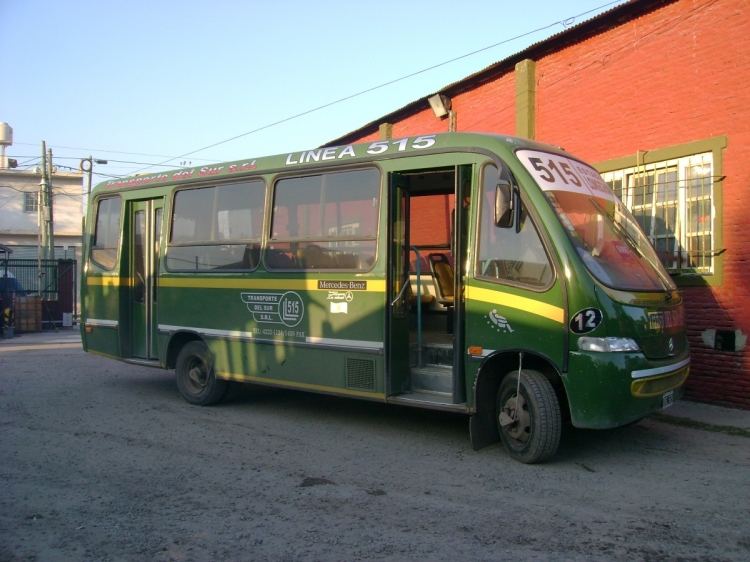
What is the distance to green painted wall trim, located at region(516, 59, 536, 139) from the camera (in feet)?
39.4

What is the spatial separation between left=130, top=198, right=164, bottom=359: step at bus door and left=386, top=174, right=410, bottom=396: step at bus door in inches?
158

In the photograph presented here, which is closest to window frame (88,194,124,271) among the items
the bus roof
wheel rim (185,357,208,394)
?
the bus roof

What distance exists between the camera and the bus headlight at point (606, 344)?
5.58 metres

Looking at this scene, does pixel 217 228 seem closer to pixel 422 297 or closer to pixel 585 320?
pixel 422 297

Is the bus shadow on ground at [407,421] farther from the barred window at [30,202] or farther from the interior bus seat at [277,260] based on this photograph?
the barred window at [30,202]

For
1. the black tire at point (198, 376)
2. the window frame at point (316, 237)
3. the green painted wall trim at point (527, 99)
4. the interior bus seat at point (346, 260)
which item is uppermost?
the green painted wall trim at point (527, 99)

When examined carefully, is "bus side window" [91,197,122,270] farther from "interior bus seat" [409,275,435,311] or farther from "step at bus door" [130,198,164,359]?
"interior bus seat" [409,275,435,311]

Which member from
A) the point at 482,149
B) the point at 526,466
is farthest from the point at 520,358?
the point at 482,149

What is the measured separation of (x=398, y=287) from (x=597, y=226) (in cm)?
201

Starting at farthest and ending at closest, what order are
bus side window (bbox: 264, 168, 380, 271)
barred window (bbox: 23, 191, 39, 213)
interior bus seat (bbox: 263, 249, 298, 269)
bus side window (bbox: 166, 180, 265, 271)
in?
1. barred window (bbox: 23, 191, 39, 213)
2. bus side window (bbox: 166, 180, 265, 271)
3. interior bus seat (bbox: 263, 249, 298, 269)
4. bus side window (bbox: 264, 168, 380, 271)

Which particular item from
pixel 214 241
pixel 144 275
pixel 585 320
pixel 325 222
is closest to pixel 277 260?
pixel 325 222

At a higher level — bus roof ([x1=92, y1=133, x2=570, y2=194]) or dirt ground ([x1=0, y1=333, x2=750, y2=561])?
bus roof ([x1=92, y1=133, x2=570, y2=194])

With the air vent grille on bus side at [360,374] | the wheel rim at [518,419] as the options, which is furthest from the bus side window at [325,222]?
the wheel rim at [518,419]

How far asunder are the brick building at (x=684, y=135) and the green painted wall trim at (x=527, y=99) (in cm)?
58
